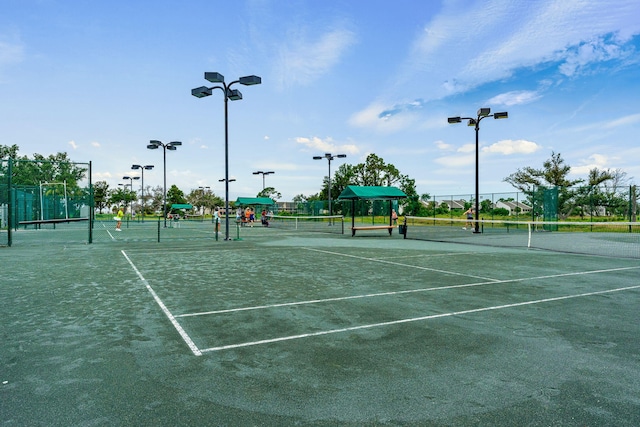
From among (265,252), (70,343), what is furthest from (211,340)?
(265,252)

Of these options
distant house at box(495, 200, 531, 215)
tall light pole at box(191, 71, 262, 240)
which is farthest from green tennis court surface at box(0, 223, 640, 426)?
distant house at box(495, 200, 531, 215)

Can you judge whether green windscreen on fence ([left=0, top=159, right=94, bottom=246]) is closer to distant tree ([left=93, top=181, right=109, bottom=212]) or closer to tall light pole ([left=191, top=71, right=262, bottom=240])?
tall light pole ([left=191, top=71, right=262, bottom=240])

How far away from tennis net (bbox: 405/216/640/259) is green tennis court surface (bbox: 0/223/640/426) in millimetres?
8368

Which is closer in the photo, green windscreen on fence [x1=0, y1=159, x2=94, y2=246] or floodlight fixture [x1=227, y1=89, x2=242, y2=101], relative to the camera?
floodlight fixture [x1=227, y1=89, x2=242, y2=101]

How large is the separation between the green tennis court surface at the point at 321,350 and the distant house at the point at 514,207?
78.9 ft

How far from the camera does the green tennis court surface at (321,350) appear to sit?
10.6 feet

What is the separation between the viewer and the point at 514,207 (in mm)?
32531

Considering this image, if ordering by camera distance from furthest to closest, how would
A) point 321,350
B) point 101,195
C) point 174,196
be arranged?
point 174,196
point 101,195
point 321,350

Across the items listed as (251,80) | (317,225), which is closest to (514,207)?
(317,225)

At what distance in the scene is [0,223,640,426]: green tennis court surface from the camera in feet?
10.6

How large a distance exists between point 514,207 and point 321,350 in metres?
31.8

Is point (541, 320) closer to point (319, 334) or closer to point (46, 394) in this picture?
point (319, 334)

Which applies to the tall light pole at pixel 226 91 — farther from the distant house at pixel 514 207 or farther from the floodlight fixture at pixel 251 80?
the distant house at pixel 514 207

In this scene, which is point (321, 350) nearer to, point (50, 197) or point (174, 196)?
point (50, 197)
